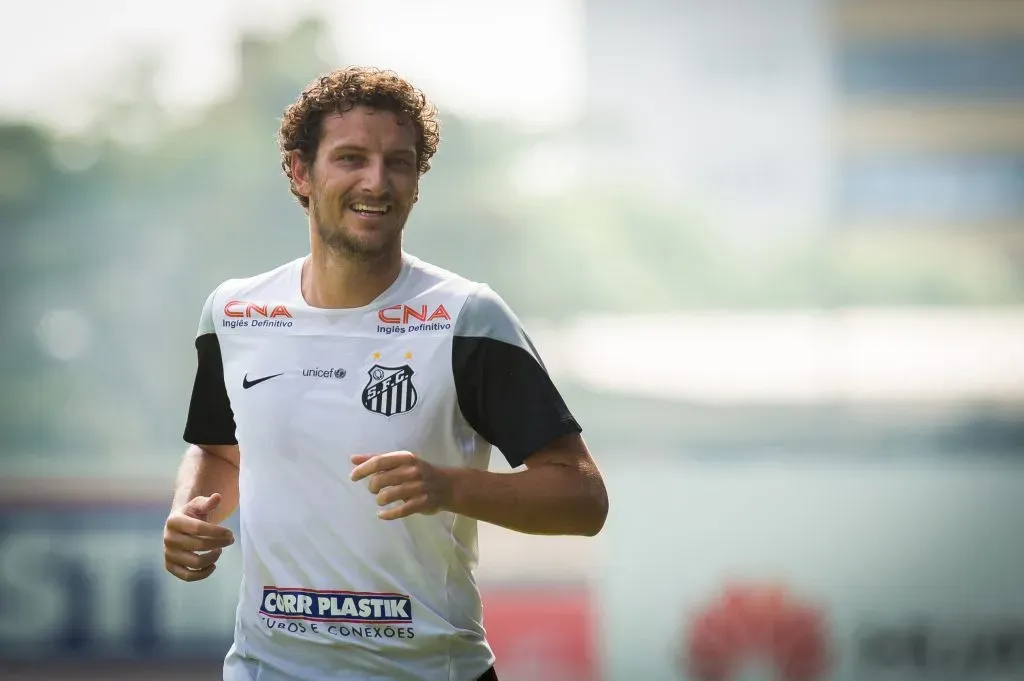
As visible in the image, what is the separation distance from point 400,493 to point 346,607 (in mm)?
410

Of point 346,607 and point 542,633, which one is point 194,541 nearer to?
point 346,607

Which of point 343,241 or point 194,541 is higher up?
point 343,241

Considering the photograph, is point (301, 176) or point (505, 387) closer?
point (505, 387)

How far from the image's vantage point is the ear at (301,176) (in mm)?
2408

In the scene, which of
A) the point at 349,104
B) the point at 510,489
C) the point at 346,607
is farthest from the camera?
the point at 349,104

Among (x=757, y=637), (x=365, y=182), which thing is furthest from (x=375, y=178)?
(x=757, y=637)

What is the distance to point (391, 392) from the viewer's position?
2.24m

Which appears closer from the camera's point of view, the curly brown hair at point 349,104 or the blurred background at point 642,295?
the curly brown hair at point 349,104

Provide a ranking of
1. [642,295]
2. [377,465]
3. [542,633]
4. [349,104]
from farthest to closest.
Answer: [642,295] < [542,633] < [349,104] < [377,465]

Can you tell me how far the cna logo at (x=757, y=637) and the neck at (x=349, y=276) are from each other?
764cm

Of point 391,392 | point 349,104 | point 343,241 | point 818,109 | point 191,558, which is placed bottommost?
point 191,558

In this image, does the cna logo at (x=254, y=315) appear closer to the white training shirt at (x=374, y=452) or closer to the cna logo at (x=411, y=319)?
the white training shirt at (x=374, y=452)

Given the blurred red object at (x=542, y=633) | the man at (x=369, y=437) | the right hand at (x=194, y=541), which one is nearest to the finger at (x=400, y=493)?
the man at (x=369, y=437)

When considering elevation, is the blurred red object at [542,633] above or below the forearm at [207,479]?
below
